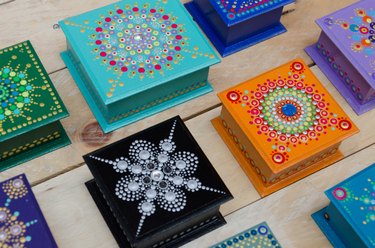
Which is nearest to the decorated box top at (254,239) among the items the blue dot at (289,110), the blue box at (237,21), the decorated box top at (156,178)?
the decorated box top at (156,178)

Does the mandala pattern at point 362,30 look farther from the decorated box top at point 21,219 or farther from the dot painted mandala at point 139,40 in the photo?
the decorated box top at point 21,219

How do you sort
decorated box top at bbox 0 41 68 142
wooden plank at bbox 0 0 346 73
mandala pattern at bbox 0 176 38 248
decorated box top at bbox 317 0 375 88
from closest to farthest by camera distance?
mandala pattern at bbox 0 176 38 248 < decorated box top at bbox 0 41 68 142 < decorated box top at bbox 317 0 375 88 < wooden plank at bbox 0 0 346 73

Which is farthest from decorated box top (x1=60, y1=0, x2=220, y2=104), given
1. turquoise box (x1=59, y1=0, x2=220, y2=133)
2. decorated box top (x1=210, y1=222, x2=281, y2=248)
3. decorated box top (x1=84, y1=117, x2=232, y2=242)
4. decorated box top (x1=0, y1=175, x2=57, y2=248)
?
decorated box top (x1=210, y1=222, x2=281, y2=248)

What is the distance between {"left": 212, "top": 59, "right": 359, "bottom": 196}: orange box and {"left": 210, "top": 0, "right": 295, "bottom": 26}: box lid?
6.0 inches

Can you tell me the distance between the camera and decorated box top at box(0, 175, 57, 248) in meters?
1.16

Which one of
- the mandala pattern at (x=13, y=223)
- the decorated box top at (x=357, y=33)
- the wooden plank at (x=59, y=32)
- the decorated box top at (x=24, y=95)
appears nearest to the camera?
the mandala pattern at (x=13, y=223)

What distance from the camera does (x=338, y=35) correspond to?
145 cm

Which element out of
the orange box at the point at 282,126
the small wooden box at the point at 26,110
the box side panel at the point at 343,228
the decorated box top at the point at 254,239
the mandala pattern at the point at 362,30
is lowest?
the box side panel at the point at 343,228

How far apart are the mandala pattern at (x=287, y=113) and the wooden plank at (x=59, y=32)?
0.16 meters

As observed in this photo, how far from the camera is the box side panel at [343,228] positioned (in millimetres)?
1241

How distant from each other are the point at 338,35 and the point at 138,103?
48 centimetres

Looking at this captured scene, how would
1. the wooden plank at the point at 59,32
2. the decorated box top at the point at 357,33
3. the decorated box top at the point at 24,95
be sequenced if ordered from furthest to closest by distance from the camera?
the wooden plank at the point at 59,32
the decorated box top at the point at 357,33
the decorated box top at the point at 24,95

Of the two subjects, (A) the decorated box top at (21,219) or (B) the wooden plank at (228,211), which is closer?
(A) the decorated box top at (21,219)

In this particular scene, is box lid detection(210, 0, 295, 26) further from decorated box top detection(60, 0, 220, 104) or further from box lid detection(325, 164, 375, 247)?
box lid detection(325, 164, 375, 247)
